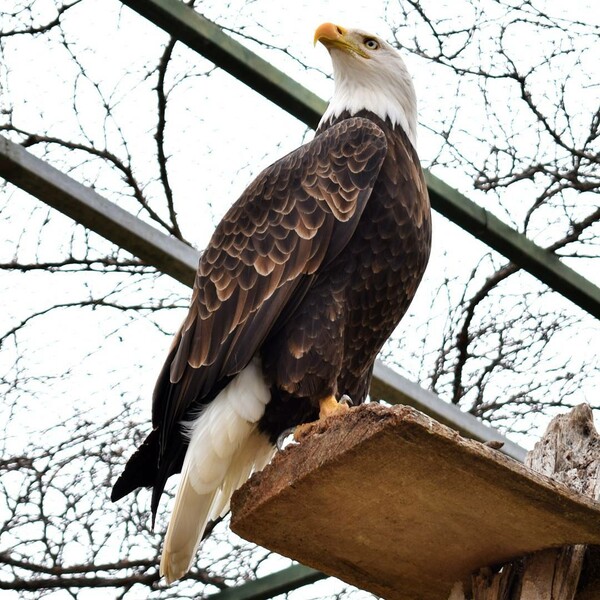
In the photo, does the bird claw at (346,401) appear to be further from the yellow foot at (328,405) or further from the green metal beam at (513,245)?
the green metal beam at (513,245)

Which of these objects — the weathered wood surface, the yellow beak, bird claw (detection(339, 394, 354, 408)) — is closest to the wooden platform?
the weathered wood surface

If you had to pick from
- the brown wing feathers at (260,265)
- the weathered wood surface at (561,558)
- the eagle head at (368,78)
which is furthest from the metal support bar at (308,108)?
the weathered wood surface at (561,558)

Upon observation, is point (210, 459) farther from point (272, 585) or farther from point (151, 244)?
point (272, 585)

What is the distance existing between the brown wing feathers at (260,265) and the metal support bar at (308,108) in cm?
51

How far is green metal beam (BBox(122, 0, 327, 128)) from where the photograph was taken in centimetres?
418

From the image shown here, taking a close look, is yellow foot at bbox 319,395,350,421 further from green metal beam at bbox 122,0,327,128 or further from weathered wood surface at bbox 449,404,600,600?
green metal beam at bbox 122,0,327,128

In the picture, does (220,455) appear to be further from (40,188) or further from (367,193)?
(40,188)

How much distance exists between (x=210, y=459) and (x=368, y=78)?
5.20 ft

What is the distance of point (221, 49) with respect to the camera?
14.0 feet

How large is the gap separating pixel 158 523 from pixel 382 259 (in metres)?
2.00

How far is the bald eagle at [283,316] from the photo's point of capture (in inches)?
142

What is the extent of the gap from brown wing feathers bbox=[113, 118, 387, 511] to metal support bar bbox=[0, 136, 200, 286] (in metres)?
0.47

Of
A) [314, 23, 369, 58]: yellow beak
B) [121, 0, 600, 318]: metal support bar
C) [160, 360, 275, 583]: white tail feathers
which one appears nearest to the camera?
[160, 360, 275, 583]: white tail feathers

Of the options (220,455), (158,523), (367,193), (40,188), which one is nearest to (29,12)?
(40,188)
